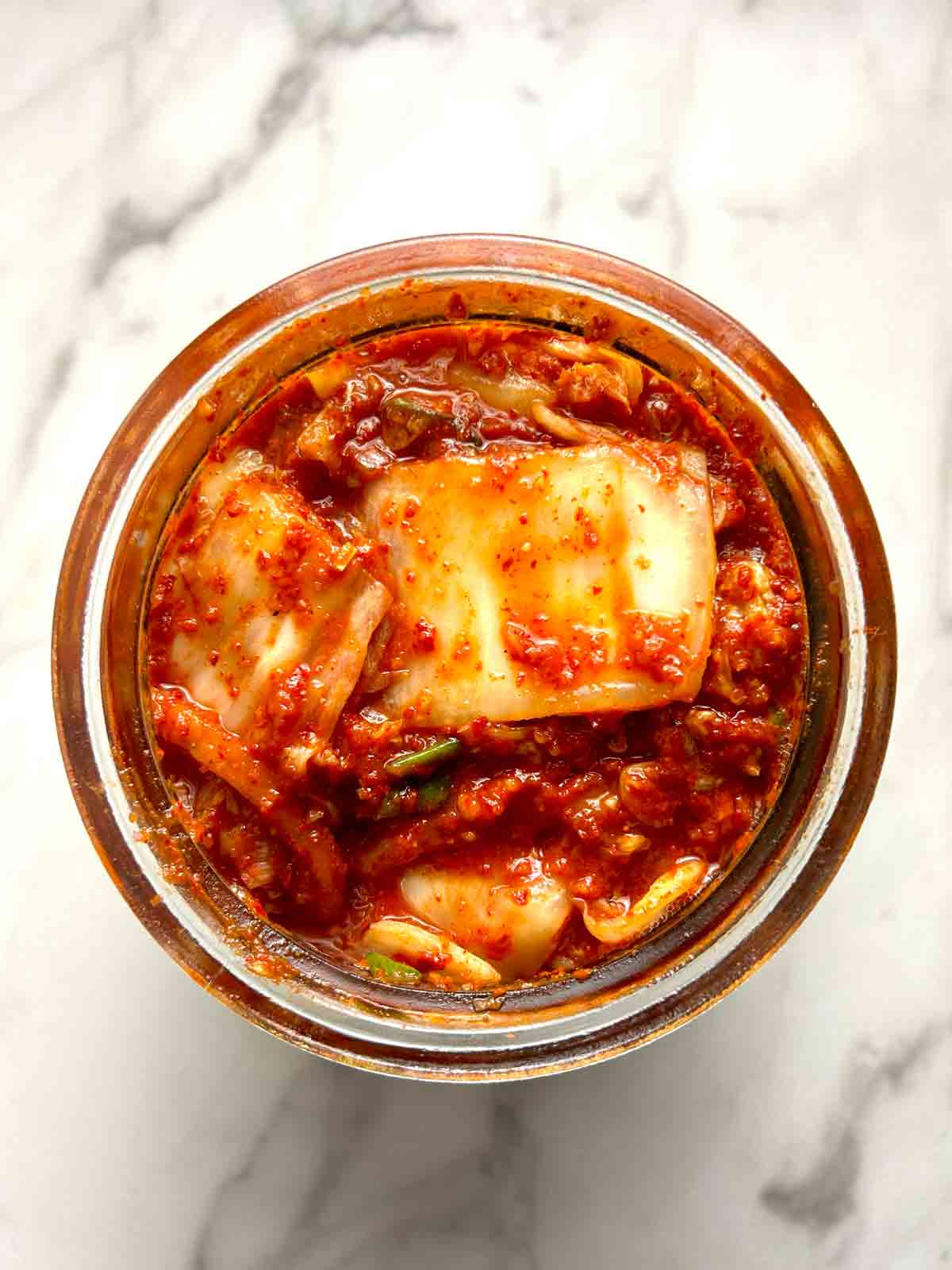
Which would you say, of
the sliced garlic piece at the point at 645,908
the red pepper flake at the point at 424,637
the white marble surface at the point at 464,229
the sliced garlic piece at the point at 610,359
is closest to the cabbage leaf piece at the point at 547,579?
the red pepper flake at the point at 424,637

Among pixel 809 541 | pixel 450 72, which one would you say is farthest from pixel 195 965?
pixel 450 72

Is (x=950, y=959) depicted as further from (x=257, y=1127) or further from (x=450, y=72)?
(x=450, y=72)

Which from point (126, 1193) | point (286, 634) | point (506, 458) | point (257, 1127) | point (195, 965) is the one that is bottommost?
point (126, 1193)

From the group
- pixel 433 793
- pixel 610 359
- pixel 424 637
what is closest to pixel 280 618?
pixel 424 637

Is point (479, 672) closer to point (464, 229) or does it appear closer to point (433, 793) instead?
point (433, 793)

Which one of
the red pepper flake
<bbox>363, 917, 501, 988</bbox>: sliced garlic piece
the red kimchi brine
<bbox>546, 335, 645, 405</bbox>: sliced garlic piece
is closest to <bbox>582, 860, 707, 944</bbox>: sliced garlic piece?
the red kimchi brine

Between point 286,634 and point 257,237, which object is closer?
point 286,634

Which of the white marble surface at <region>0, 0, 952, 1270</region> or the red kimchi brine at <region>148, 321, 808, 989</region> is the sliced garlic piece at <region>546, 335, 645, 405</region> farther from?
the white marble surface at <region>0, 0, 952, 1270</region>
